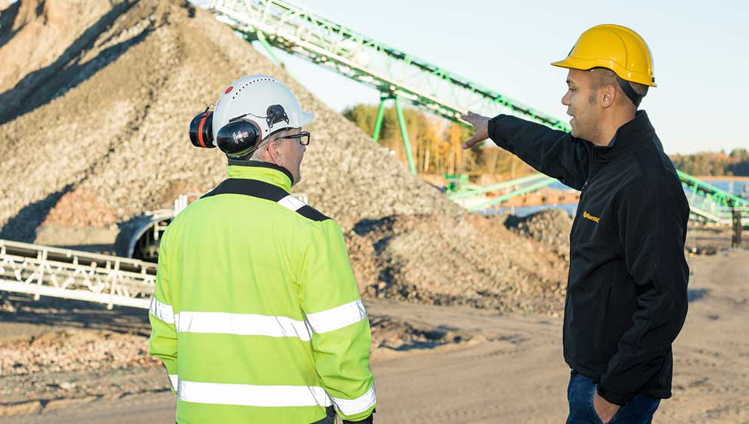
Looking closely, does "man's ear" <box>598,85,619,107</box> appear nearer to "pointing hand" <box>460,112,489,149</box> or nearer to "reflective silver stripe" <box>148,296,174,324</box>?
"pointing hand" <box>460,112,489,149</box>

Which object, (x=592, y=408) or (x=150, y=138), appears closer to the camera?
(x=592, y=408)

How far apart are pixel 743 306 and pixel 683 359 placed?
6.45 m

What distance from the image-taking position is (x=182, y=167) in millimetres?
26906

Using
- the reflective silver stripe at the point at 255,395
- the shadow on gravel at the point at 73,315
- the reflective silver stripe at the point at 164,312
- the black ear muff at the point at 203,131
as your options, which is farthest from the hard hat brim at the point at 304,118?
the shadow on gravel at the point at 73,315

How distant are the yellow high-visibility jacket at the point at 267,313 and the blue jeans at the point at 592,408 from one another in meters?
0.83

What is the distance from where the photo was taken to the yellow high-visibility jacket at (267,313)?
2.66m

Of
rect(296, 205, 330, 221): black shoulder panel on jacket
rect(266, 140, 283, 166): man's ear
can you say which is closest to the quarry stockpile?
rect(266, 140, 283, 166): man's ear

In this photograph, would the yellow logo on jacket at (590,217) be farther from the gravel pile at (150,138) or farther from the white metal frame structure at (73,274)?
the gravel pile at (150,138)

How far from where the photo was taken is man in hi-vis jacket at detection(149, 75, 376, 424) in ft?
8.74

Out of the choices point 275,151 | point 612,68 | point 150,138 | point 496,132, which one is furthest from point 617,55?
point 150,138

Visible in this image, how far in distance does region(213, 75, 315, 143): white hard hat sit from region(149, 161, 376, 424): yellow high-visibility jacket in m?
0.20

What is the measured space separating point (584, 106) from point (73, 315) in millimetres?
14580

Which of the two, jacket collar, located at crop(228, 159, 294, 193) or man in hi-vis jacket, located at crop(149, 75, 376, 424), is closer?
man in hi-vis jacket, located at crop(149, 75, 376, 424)

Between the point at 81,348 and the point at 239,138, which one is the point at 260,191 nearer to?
the point at 239,138
